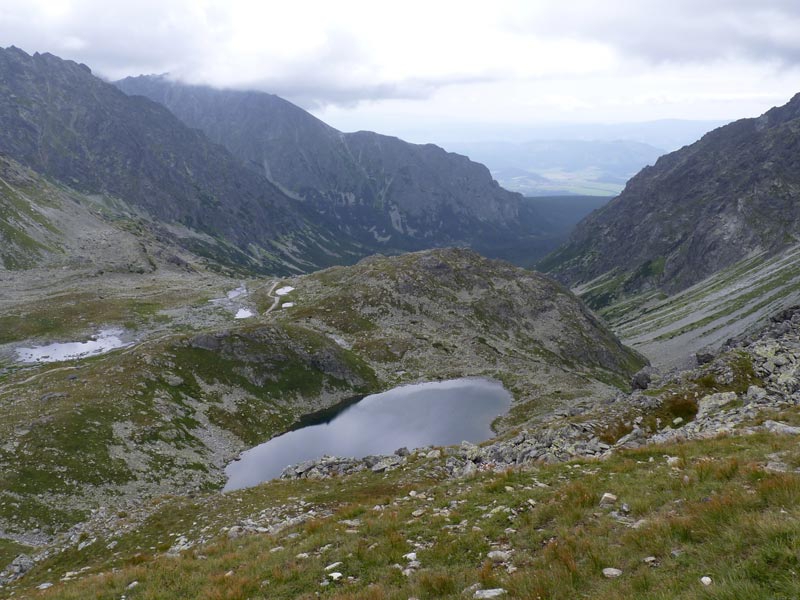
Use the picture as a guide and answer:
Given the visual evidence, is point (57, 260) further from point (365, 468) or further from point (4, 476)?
point (365, 468)

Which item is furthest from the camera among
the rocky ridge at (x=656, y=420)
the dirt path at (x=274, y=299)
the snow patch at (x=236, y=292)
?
the snow patch at (x=236, y=292)

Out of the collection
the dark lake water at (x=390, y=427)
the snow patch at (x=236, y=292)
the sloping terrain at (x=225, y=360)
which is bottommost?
the dark lake water at (x=390, y=427)

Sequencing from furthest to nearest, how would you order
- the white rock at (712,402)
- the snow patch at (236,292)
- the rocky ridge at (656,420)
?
1. the snow patch at (236,292)
2. the white rock at (712,402)
3. the rocky ridge at (656,420)

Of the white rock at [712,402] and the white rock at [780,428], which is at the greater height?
the white rock at [780,428]

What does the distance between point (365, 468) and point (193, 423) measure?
147ft

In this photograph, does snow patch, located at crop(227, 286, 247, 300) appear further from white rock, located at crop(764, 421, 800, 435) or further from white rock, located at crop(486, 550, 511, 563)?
white rock, located at crop(486, 550, 511, 563)

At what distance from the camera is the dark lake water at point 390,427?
2884 inches

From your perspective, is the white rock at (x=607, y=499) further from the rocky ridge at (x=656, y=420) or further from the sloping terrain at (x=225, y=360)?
the sloping terrain at (x=225, y=360)

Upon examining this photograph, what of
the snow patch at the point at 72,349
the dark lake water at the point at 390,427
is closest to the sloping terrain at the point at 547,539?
the dark lake water at the point at 390,427

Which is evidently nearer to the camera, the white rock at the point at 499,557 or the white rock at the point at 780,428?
the white rock at the point at 499,557

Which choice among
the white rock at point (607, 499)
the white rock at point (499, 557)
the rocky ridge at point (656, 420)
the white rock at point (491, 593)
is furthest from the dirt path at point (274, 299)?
the white rock at point (491, 593)

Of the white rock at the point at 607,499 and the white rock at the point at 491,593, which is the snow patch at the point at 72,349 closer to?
the white rock at the point at 607,499

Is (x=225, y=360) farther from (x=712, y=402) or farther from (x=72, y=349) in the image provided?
(x=712, y=402)

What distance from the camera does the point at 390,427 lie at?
8738 cm
